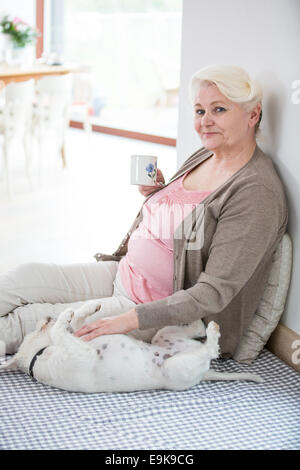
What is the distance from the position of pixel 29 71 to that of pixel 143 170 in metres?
3.30

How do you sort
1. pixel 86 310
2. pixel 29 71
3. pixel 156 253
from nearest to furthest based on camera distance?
pixel 86 310 → pixel 156 253 → pixel 29 71

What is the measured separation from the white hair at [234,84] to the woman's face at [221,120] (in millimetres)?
21

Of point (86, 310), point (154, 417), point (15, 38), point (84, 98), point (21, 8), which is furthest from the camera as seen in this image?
point (21, 8)

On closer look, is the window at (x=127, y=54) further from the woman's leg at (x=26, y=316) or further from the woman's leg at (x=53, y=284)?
the woman's leg at (x=26, y=316)

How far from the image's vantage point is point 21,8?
7.36m

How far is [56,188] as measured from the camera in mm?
4652

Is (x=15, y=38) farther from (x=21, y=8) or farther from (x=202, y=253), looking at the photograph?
(x=202, y=253)

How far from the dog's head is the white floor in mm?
1258

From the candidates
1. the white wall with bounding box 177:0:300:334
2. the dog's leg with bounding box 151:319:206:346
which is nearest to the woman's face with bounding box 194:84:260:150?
the white wall with bounding box 177:0:300:334

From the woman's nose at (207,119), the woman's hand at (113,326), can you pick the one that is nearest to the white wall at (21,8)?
the woman's nose at (207,119)

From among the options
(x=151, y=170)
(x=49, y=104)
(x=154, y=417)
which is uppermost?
(x=151, y=170)

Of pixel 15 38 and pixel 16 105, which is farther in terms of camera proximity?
pixel 15 38

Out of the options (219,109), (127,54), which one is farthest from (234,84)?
(127,54)

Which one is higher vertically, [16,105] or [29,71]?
[29,71]
